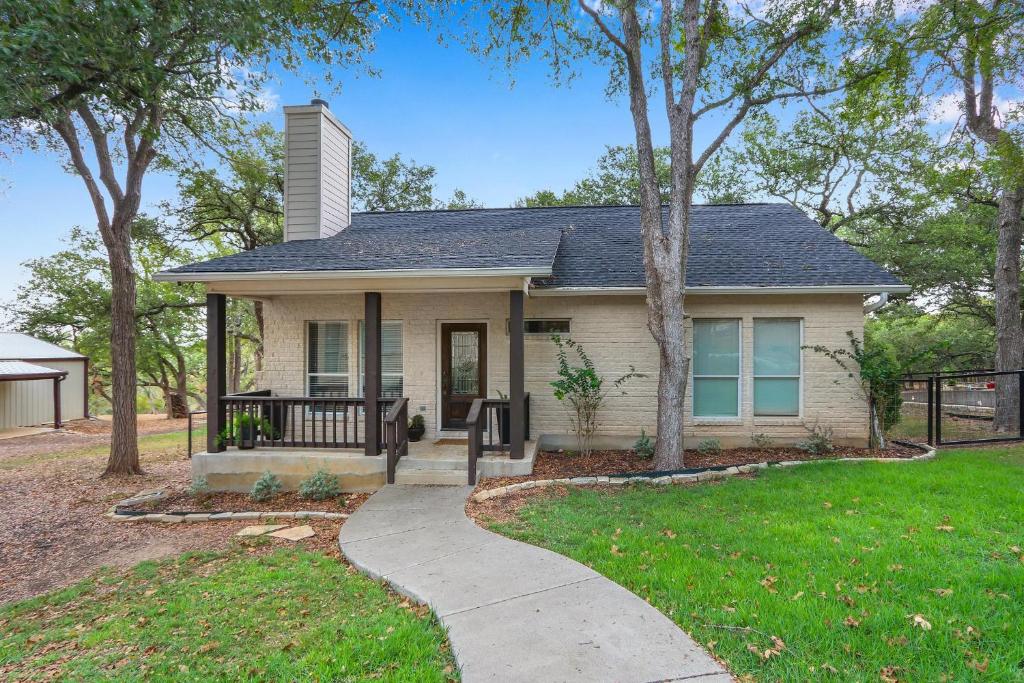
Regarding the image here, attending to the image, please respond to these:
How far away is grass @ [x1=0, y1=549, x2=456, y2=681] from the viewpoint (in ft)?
10.00

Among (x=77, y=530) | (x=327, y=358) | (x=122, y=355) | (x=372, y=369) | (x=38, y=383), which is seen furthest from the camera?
(x=38, y=383)

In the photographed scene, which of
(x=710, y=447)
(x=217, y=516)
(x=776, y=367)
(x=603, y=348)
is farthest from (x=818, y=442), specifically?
(x=217, y=516)

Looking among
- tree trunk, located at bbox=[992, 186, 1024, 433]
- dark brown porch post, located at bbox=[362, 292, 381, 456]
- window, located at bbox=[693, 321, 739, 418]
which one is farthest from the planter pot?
tree trunk, located at bbox=[992, 186, 1024, 433]

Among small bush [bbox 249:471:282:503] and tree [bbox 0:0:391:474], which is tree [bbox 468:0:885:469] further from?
small bush [bbox 249:471:282:503]

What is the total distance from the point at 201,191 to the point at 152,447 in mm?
7627

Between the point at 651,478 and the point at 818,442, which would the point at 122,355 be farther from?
the point at 818,442

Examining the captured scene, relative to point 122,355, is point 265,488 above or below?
below

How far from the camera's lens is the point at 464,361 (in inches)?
376

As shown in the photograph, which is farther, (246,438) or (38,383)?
(38,383)

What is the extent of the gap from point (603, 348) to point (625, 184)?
47.3ft

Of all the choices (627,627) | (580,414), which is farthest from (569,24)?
(627,627)

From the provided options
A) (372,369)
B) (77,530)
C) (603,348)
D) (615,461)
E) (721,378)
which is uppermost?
(603,348)

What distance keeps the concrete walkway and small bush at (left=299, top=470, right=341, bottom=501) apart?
1.76 meters

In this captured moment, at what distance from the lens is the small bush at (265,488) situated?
7.21m
